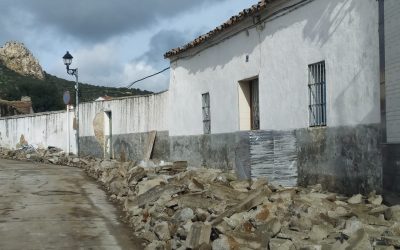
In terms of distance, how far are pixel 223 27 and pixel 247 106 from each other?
200 cm

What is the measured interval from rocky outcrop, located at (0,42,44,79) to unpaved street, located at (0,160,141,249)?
63.5 metres

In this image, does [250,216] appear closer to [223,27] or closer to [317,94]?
[317,94]

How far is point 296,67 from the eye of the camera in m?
10.1

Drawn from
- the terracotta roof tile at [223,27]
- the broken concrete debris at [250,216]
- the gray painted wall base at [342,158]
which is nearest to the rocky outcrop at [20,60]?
the terracotta roof tile at [223,27]

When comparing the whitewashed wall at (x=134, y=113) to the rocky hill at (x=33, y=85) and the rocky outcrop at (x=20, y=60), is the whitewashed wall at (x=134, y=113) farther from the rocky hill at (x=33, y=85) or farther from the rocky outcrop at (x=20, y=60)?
the rocky outcrop at (x=20, y=60)

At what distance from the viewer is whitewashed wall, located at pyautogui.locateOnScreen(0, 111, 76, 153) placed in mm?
25406

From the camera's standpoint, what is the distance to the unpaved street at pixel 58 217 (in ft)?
26.6

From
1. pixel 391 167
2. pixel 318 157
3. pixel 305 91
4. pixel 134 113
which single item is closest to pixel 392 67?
pixel 391 167

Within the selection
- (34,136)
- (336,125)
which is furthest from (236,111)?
(34,136)

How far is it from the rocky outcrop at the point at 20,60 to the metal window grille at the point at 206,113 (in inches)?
2515

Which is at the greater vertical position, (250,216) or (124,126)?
(124,126)

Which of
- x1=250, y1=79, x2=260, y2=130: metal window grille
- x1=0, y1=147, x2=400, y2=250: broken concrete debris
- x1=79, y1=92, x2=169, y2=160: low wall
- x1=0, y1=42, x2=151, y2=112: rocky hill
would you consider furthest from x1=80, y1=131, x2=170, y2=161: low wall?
x1=0, y1=42, x2=151, y2=112: rocky hill

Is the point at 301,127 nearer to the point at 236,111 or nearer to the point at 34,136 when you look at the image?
the point at 236,111

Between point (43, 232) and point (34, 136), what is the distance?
20.5 m
